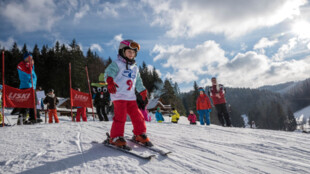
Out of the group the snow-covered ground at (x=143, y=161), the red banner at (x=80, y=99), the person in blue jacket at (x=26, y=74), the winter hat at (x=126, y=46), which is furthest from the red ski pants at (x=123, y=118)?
the red banner at (x=80, y=99)

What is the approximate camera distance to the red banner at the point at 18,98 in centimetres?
628

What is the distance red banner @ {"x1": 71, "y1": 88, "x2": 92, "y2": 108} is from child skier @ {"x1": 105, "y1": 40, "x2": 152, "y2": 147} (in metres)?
6.11

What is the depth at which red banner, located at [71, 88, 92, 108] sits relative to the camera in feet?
29.0

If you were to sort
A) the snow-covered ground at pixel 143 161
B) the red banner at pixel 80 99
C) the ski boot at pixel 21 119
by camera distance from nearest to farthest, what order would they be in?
the snow-covered ground at pixel 143 161 < the ski boot at pixel 21 119 < the red banner at pixel 80 99

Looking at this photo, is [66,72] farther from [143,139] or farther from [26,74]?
[143,139]

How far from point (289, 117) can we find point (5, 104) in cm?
→ 10383

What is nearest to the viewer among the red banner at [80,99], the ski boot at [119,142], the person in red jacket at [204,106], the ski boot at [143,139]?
the ski boot at [119,142]

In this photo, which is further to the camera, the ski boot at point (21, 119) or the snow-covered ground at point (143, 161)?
the ski boot at point (21, 119)

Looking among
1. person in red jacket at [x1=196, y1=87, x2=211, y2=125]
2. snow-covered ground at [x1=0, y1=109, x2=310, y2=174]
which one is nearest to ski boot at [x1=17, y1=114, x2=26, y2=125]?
snow-covered ground at [x1=0, y1=109, x2=310, y2=174]

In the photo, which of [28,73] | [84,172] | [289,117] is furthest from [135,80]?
[289,117]

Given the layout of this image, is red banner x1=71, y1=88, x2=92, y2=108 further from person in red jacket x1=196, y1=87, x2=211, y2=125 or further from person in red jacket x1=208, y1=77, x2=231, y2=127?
person in red jacket x1=208, y1=77, x2=231, y2=127

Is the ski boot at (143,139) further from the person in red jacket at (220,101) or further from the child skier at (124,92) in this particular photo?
the person in red jacket at (220,101)

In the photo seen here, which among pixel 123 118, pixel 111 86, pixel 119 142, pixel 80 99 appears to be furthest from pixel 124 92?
pixel 80 99

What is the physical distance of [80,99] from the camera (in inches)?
354
